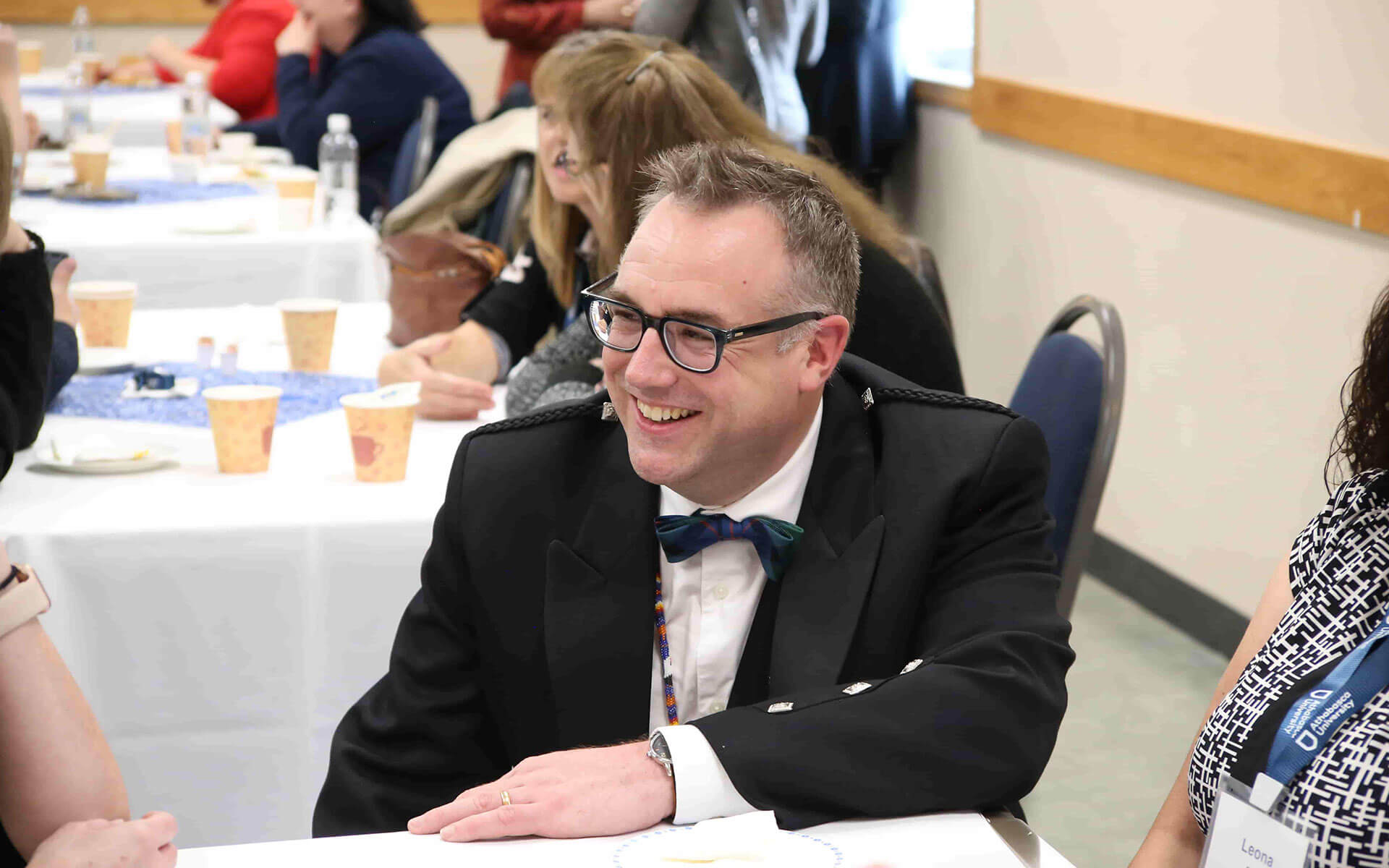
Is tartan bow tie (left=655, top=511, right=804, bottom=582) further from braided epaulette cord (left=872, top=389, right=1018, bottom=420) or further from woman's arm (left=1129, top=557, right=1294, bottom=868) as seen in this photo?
woman's arm (left=1129, top=557, right=1294, bottom=868)

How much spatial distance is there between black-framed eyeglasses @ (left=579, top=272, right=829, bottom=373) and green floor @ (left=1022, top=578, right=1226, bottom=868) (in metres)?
1.42

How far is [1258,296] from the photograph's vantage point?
10.6 feet

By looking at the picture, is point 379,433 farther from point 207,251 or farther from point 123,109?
point 123,109

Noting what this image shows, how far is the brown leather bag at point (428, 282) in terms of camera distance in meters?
2.83

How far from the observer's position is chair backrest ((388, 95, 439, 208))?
15.7ft

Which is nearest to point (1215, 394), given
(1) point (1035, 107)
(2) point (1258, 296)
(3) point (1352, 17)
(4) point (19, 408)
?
(2) point (1258, 296)

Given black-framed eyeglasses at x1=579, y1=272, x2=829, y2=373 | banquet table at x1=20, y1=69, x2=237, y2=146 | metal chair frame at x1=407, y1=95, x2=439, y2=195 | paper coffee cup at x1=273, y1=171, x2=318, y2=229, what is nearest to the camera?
black-framed eyeglasses at x1=579, y1=272, x2=829, y2=373

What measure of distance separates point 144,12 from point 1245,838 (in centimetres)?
832

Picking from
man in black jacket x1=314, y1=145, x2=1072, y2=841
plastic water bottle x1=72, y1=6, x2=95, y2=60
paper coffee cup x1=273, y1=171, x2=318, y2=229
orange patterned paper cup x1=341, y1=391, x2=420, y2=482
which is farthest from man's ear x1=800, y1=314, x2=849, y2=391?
plastic water bottle x1=72, y1=6, x2=95, y2=60

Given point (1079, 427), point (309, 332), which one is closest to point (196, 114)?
point (309, 332)

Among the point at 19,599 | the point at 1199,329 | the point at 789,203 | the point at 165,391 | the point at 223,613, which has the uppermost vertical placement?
the point at 789,203

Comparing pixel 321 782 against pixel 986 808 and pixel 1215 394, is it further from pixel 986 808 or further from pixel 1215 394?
pixel 1215 394

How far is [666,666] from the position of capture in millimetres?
1465

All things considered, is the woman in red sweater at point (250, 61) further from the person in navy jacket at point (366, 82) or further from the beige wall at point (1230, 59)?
the beige wall at point (1230, 59)
